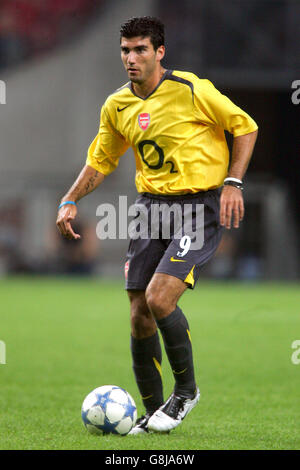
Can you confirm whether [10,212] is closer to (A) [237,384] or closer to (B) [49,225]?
(B) [49,225]

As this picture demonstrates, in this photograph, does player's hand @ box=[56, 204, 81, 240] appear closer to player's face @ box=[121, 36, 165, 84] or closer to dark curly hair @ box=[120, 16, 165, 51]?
player's face @ box=[121, 36, 165, 84]

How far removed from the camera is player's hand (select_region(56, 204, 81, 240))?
5.35 m

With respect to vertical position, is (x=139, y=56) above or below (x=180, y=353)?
above

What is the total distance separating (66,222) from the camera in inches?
212

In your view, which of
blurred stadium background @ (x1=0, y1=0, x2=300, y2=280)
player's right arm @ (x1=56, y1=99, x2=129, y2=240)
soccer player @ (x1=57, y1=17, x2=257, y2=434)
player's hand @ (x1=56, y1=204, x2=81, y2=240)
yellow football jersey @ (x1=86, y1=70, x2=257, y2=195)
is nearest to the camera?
soccer player @ (x1=57, y1=17, x2=257, y2=434)

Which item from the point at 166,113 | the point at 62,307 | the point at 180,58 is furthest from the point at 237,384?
the point at 180,58

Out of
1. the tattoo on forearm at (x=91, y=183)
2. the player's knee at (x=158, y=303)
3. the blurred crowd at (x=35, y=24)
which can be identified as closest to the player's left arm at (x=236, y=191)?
the player's knee at (x=158, y=303)

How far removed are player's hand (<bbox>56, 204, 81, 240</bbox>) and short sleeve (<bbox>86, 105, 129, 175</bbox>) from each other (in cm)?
41

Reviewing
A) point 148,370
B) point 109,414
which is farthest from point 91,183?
point 109,414

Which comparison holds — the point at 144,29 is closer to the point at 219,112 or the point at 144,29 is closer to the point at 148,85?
the point at 148,85

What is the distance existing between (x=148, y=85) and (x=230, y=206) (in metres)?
0.95

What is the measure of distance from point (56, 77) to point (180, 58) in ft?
17.9

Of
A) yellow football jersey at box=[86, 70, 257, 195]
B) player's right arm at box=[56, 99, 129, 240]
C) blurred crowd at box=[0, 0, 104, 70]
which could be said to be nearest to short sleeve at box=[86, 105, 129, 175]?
player's right arm at box=[56, 99, 129, 240]

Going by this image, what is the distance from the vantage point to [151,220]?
17.6ft
